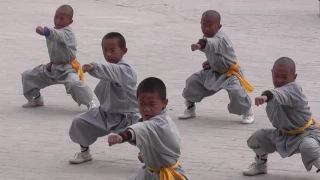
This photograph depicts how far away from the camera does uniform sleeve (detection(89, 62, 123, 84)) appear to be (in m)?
6.59

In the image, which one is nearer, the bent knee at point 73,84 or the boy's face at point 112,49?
the boy's face at point 112,49

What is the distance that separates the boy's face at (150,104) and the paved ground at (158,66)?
1.26 metres

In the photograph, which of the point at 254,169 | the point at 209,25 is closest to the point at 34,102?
the point at 209,25

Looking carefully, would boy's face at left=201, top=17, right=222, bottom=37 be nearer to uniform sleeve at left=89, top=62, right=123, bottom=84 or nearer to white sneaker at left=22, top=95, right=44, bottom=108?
uniform sleeve at left=89, top=62, right=123, bottom=84

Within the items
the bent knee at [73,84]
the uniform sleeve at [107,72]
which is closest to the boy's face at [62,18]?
the bent knee at [73,84]

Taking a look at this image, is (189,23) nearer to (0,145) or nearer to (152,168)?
(0,145)

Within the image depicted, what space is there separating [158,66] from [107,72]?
13.9 ft

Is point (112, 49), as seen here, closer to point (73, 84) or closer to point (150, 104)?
A: point (150, 104)

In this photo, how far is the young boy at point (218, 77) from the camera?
8.31 meters

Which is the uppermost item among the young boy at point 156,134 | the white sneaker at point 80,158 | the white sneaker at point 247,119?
the young boy at point 156,134

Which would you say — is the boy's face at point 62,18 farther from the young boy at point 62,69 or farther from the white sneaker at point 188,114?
the white sneaker at point 188,114

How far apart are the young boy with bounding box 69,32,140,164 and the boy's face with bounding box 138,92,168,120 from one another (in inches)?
54.7

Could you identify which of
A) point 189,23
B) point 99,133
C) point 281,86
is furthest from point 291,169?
point 189,23

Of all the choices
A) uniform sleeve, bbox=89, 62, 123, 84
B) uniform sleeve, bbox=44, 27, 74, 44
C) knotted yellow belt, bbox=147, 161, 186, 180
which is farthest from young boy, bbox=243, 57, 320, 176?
uniform sleeve, bbox=44, 27, 74, 44
